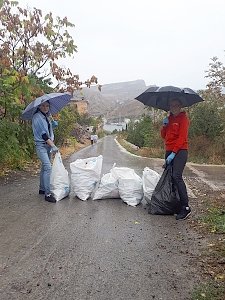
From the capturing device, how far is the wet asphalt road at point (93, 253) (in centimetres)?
315

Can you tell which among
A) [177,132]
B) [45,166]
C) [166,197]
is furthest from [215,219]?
[45,166]

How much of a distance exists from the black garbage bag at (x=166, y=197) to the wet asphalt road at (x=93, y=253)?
0.50ft

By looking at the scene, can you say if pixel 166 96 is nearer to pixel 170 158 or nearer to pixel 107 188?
pixel 170 158

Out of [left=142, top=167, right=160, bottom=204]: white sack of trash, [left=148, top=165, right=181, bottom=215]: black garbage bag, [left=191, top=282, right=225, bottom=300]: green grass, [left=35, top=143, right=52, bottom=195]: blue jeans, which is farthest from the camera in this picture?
[left=35, top=143, right=52, bottom=195]: blue jeans

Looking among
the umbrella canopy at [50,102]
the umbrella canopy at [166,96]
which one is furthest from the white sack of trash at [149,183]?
the umbrella canopy at [50,102]

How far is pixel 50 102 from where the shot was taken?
22.1ft

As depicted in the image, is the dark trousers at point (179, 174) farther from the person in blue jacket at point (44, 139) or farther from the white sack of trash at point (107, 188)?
the person in blue jacket at point (44, 139)

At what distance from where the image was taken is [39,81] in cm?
1225

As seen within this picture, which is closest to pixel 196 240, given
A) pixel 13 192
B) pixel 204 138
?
pixel 13 192

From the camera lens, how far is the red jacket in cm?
552

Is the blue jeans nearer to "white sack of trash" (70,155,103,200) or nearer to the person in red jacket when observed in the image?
"white sack of trash" (70,155,103,200)

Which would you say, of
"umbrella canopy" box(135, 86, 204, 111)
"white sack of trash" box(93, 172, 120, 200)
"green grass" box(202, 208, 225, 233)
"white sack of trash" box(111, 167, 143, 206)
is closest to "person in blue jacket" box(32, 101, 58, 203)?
"white sack of trash" box(93, 172, 120, 200)

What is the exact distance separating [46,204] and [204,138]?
42.1ft

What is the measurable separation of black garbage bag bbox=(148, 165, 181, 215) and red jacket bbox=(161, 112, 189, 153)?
35 cm
